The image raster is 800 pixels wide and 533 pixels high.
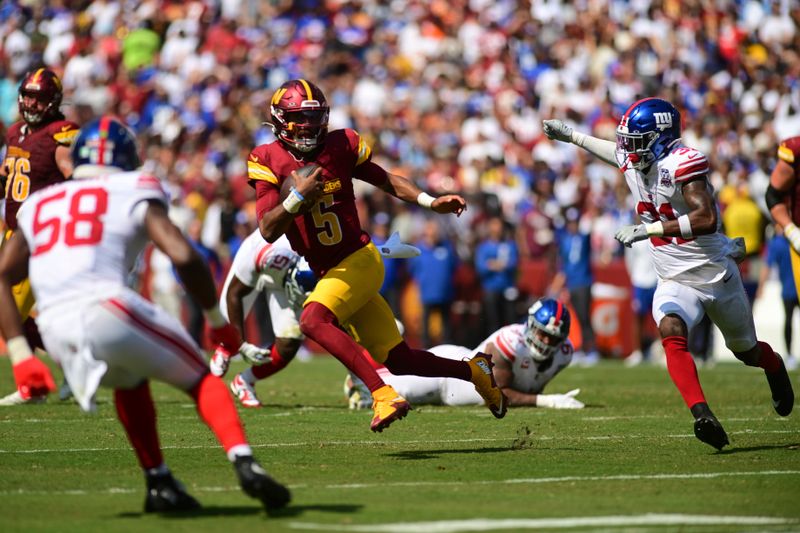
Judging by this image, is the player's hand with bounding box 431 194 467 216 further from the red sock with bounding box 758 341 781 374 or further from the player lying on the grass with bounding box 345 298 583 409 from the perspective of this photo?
the player lying on the grass with bounding box 345 298 583 409

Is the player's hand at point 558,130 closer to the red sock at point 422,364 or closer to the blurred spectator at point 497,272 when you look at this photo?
the red sock at point 422,364

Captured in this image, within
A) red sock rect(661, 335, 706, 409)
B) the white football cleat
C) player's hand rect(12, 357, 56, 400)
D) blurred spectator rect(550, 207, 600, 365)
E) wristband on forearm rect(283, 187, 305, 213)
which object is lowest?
blurred spectator rect(550, 207, 600, 365)

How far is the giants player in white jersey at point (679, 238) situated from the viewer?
7.77 metres

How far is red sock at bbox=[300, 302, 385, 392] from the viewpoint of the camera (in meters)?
7.58

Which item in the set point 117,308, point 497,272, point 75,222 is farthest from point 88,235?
point 497,272

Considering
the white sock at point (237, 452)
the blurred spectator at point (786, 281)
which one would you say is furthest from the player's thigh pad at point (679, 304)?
the blurred spectator at point (786, 281)

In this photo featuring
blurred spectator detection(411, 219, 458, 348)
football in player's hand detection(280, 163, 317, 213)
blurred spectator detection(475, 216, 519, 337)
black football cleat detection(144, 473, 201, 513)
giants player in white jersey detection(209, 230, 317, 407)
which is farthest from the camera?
blurred spectator detection(475, 216, 519, 337)

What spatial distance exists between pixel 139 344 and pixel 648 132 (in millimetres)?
3889

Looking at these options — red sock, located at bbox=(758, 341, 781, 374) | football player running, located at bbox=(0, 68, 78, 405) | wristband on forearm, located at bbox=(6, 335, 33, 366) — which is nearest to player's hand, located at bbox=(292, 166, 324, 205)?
wristband on forearm, located at bbox=(6, 335, 33, 366)

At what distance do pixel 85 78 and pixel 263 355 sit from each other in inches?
681

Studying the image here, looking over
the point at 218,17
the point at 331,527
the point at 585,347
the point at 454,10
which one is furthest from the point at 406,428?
the point at 218,17

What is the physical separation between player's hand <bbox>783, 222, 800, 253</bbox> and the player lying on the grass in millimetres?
2279

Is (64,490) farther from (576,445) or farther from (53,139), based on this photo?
(53,139)

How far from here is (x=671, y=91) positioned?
2041 centimetres
